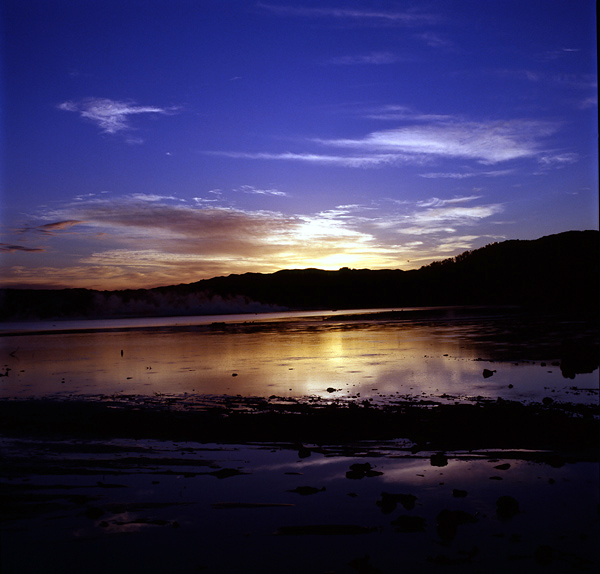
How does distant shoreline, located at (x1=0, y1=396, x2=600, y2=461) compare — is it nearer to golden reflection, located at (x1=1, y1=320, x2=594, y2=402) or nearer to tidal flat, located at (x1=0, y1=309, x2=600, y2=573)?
tidal flat, located at (x1=0, y1=309, x2=600, y2=573)

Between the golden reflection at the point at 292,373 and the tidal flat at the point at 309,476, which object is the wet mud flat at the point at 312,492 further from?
the golden reflection at the point at 292,373

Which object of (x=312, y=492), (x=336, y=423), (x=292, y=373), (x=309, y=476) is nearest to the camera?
(x=312, y=492)

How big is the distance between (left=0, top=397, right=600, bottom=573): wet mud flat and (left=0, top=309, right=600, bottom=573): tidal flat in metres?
0.04

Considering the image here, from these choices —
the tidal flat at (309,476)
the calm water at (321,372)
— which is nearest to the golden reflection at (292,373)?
the calm water at (321,372)

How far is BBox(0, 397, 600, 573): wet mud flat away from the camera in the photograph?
700 centimetres

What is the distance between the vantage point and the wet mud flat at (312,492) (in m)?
7.00

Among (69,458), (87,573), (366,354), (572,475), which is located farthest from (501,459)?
(366,354)

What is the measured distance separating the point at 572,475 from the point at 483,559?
3.66 metres

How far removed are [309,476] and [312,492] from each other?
2.64 feet

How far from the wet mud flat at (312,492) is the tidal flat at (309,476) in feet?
0.12

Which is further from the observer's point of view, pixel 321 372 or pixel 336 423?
pixel 321 372

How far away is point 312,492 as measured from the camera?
29.6 ft

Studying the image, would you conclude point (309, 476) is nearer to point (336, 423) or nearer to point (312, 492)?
point (312, 492)

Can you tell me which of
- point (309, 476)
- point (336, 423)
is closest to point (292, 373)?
point (336, 423)
